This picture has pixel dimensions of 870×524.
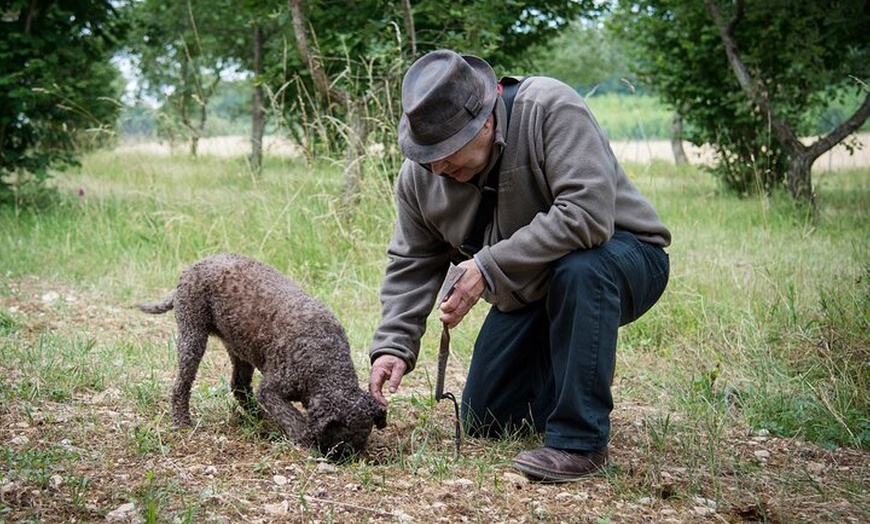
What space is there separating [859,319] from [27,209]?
7.54 meters

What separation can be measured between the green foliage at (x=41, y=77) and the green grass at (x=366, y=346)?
0.61m

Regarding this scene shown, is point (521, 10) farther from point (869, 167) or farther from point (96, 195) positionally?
point (869, 167)

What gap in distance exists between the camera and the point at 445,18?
27.5 feet

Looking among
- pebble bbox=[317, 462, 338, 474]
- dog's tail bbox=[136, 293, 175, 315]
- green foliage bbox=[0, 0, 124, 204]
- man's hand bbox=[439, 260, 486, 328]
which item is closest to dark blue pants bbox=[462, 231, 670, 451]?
man's hand bbox=[439, 260, 486, 328]

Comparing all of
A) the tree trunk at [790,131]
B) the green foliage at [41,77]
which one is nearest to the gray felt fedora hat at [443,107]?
the green foliage at [41,77]

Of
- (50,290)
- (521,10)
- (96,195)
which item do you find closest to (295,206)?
(50,290)

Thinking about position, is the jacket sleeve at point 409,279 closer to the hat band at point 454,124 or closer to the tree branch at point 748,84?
the hat band at point 454,124

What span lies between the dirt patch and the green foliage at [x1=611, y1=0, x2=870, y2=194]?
6.47 metres

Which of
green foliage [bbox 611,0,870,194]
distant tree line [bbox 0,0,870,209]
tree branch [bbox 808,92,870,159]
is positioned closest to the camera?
distant tree line [bbox 0,0,870,209]

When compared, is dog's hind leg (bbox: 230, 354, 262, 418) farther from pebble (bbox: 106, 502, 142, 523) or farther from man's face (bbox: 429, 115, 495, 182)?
man's face (bbox: 429, 115, 495, 182)

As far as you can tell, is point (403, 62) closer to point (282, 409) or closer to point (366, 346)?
point (366, 346)

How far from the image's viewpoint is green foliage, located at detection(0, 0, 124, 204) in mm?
9016

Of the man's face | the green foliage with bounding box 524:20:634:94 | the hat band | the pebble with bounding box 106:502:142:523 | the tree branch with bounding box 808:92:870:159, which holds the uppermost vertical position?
the green foliage with bounding box 524:20:634:94

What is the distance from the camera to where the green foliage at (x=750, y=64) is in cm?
988
